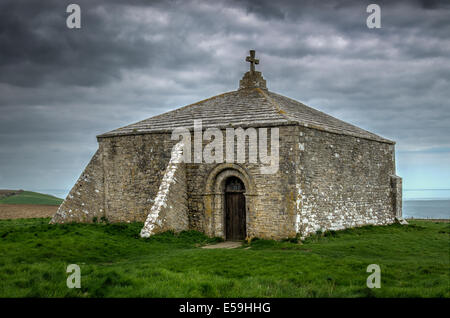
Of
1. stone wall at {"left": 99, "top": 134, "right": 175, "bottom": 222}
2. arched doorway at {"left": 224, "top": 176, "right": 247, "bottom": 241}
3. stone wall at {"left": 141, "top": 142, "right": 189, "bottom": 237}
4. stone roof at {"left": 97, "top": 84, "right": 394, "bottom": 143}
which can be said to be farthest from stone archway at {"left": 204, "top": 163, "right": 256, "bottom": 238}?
stone wall at {"left": 99, "top": 134, "right": 175, "bottom": 222}

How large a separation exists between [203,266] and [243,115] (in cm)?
865

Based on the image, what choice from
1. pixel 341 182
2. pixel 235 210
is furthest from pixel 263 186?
pixel 341 182

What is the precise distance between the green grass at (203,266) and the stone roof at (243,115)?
493 centimetres

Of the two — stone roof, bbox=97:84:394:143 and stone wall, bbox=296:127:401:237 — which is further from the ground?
stone roof, bbox=97:84:394:143

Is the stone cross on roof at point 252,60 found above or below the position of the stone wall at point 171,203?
above

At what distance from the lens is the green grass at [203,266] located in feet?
26.1

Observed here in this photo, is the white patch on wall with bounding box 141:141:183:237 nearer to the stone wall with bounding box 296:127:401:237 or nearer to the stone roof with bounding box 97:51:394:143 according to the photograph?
the stone roof with bounding box 97:51:394:143

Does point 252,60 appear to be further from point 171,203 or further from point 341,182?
point 171,203

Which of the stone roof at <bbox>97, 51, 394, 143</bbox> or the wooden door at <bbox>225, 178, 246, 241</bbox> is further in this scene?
the wooden door at <bbox>225, 178, 246, 241</bbox>

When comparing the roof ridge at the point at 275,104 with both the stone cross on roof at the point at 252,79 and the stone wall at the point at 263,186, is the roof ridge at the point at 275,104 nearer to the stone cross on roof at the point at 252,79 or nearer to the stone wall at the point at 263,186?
the stone cross on roof at the point at 252,79

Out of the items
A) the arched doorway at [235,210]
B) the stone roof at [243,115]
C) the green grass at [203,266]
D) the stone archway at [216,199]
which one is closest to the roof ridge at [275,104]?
the stone roof at [243,115]

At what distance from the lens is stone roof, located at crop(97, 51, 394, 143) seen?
16688 mm
